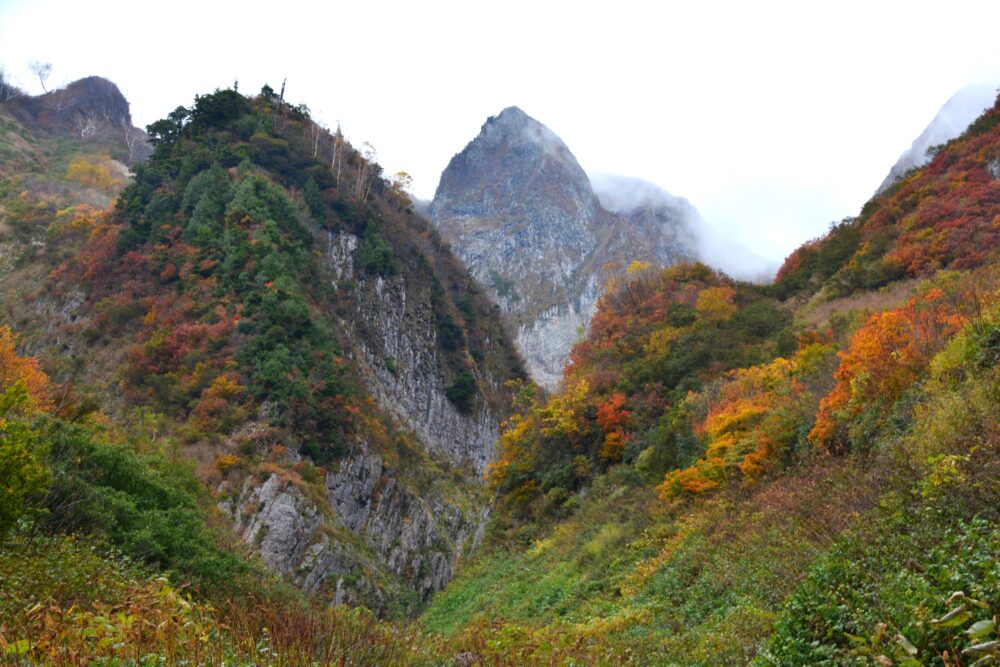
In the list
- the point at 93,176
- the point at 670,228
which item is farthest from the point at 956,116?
the point at 93,176

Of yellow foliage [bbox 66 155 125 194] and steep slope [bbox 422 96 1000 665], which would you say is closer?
steep slope [bbox 422 96 1000 665]

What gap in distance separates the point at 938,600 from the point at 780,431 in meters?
8.86

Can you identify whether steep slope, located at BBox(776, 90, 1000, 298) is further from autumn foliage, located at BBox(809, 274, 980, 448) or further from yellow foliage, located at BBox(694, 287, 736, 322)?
autumn foliage, located at BBox(809, 274, 980, 448)

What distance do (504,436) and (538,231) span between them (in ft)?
404

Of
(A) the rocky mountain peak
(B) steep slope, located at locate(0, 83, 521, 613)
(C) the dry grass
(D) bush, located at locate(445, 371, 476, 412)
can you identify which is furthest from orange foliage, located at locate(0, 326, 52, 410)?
(A) the rocky mountain peak

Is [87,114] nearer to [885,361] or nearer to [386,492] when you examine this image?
[386,492]

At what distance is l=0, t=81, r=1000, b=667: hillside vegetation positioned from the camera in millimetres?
5293

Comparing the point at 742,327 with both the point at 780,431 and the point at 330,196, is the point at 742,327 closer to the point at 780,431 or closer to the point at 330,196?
the point at 780,431

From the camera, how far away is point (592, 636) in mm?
8352

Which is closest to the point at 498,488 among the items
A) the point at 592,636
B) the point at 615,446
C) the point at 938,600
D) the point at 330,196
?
the point at 615,446

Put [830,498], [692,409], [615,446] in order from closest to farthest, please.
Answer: [830,498], [692,409], [615,446]

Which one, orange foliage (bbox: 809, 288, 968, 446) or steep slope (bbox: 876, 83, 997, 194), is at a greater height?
steep slope (bbox: 876, 83, 997, 194)

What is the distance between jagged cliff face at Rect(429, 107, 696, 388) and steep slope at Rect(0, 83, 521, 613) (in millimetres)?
67855

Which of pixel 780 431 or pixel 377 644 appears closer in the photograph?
pixel 377 644
